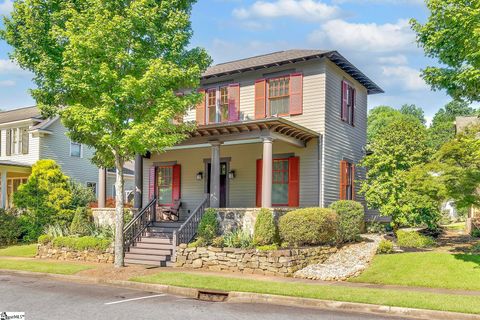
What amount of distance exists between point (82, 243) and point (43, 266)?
222cm

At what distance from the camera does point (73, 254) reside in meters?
17.6

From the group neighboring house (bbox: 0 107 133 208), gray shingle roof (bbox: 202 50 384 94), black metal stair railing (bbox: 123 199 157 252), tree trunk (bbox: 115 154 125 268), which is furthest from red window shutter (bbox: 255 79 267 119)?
neighboring house (bbox: 0 107 133 208)

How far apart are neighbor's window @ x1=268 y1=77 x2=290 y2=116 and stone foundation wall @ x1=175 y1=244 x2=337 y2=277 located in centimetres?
636

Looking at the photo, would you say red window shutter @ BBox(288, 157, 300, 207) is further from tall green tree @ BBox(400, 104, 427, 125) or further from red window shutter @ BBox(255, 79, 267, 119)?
tall green tree @ BBox(400, 104, 427, 125)

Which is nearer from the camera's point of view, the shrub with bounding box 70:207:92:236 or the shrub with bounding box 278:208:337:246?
the shrub with bounding box 278:208:337:246

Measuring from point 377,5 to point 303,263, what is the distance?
8.82 meters

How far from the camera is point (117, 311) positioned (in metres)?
8.76

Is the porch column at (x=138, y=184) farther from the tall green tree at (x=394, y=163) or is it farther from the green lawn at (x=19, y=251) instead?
the tall green tree at (x=394, y=163)

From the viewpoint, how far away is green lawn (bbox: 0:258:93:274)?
14297 mm

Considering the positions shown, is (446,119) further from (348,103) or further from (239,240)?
(239,240)

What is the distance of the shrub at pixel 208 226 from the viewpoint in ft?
51.8

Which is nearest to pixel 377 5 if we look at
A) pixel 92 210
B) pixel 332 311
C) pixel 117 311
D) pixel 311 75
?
pixel 311 75

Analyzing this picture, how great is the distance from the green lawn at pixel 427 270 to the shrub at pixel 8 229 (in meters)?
17.9

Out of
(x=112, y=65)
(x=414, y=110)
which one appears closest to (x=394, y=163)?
(x=112, y=65)
